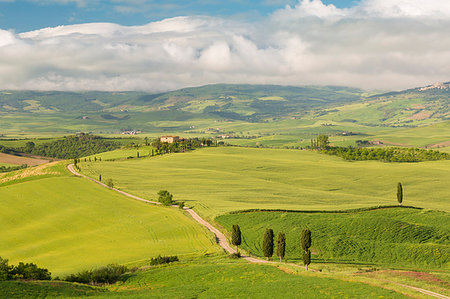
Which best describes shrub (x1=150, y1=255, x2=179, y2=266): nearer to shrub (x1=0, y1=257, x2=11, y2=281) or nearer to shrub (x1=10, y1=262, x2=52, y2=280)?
shrub (x1=10, y1=262, x2=52, y2=280)

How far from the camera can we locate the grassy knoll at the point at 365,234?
8000 centimetres

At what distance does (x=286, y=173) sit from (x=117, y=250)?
12336 centimetres

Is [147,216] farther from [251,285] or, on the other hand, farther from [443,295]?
[443,295]

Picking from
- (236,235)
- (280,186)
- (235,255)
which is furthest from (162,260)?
(280,186)

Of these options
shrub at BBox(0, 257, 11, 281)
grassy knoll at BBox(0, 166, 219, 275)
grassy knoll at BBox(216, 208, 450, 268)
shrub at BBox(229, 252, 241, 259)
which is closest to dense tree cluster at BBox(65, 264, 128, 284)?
grassy knoll at BBox(0, 166, 219, 275)

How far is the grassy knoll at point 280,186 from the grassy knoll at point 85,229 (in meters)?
15.0

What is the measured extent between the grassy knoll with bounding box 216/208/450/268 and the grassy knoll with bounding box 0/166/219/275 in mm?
13338

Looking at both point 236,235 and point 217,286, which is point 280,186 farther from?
point 217,286

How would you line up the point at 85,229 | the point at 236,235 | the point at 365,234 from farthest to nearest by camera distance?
the point at 85,229
the point at 365,234
the point at 236,235

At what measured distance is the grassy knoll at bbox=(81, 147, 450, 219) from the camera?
122 metres

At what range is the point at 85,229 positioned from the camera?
94.4m

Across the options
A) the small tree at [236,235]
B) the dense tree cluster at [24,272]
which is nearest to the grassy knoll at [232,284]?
the small tree at [236,235]

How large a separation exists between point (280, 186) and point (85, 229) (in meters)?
82.5

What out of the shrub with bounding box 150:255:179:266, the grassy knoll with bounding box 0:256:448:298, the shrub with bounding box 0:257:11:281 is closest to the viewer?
the grassy knoll with bounding box 0:256:448:298
